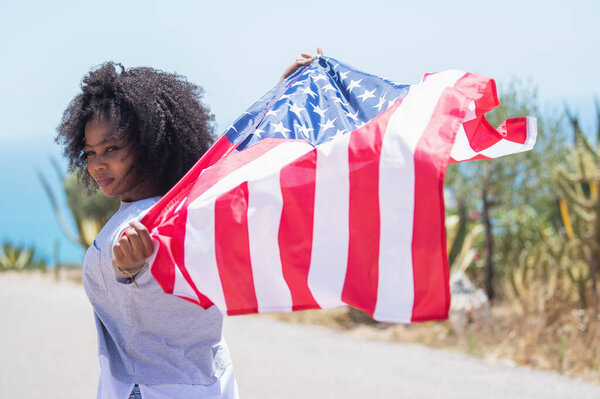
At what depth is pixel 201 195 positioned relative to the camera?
7.78 ft

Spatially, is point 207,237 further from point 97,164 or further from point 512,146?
point 512,146

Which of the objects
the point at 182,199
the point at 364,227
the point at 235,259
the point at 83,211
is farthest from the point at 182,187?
the point at 83,211

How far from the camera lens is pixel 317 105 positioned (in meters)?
2.81

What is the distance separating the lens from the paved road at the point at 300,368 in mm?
6695

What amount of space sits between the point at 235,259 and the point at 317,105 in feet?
2.63

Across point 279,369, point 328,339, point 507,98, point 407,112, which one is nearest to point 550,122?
point 507,98

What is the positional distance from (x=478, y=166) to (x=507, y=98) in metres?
A: 1.02

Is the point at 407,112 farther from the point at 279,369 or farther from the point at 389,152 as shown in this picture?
the point at 279,369

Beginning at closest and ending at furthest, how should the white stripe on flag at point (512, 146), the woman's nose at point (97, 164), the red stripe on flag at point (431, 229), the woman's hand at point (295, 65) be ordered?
the red stripe on flag at point (431, 229), the woman's nose at point (97, 164), the white stripe on flag at point (512, 146), the woman's hand at point (295, 65)

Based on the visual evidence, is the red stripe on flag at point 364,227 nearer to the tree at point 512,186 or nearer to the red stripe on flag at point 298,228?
the red stripe on flag at point 298,228

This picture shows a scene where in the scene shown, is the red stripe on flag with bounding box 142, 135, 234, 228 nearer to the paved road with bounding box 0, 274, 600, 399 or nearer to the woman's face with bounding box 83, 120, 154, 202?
the woman's face with bounding box 83, 120, 154, 202

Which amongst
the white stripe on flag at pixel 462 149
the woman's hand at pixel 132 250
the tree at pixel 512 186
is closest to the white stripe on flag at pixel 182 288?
the woman's hand at pixel 132 250

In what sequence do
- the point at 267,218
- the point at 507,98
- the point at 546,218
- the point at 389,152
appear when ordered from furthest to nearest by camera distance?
the point at 546,218
the point at 507,98
the point at 267,218
the point at 389,152

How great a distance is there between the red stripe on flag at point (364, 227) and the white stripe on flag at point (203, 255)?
0.41 metres
